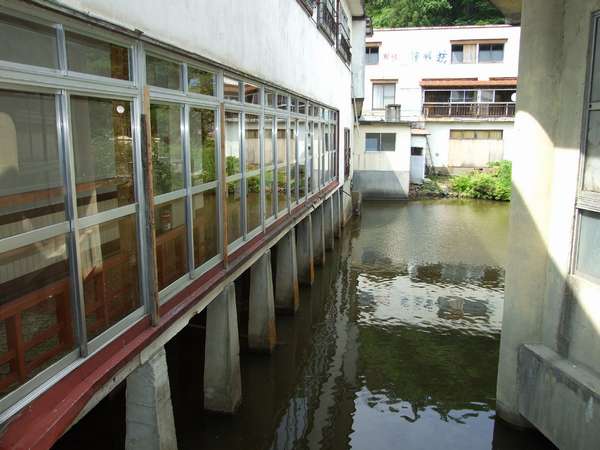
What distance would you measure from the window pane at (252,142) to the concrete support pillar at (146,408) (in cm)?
362

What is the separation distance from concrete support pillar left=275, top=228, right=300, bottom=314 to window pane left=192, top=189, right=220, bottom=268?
4.11m

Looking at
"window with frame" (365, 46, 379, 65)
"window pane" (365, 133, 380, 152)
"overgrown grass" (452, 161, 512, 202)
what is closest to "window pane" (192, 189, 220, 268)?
"window pane" (365, 133, 380, 152)

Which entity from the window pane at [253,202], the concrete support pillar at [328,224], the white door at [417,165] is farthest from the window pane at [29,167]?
the white door at [417,165]

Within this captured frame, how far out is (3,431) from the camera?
9.49 ft

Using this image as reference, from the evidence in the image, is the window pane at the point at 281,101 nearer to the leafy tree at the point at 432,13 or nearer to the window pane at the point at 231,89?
the window pane at the point at 231,89

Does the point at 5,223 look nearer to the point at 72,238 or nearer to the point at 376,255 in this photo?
the point at 72,238

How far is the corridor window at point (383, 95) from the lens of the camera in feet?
107

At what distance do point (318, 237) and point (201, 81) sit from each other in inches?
373

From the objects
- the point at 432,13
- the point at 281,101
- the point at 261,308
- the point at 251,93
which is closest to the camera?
the point at 251,93

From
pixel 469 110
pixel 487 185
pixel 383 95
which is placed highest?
pixel 383 95

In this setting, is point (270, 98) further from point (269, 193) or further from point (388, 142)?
point (388, 142)

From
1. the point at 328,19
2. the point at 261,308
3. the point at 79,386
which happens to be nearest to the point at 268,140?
the point at 261,308

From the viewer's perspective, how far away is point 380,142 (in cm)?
2584

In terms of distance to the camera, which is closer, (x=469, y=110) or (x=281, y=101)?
(x=281, y=101)
